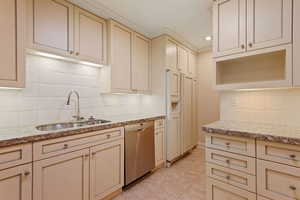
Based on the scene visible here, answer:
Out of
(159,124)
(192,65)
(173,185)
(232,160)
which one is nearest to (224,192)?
(232,160)

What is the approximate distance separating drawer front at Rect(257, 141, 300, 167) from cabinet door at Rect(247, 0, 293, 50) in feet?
3.09

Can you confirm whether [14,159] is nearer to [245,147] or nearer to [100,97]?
[100,97]

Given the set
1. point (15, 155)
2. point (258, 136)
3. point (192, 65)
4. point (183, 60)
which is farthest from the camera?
point (192, 65)

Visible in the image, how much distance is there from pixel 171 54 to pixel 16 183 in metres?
2.64

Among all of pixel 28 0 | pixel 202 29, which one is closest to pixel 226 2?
pixel 202 29

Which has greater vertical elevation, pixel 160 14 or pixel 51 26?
pixel 160 14

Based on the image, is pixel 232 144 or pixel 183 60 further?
pixel 183 60

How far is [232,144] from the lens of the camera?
4.38 feet

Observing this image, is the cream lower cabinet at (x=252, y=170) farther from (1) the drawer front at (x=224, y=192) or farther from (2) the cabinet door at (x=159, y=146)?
(2) the cabinet door at (x=159, y=146)

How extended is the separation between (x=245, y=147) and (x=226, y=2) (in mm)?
1583

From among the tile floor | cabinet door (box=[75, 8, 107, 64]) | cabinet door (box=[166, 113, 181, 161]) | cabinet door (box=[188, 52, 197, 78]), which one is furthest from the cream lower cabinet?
cabinet door (box=[188, 52, 197, 78])

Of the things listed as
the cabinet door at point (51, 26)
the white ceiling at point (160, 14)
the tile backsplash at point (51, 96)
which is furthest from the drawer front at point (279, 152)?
the cabinet door at point (51, 26)

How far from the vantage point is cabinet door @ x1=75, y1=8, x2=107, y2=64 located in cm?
180

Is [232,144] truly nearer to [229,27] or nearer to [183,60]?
[229,27]
